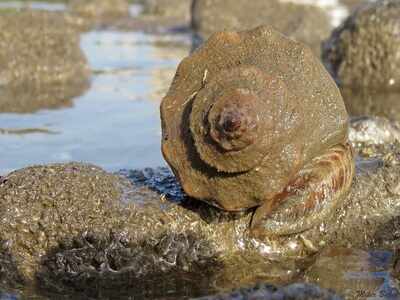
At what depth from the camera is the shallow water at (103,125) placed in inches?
237

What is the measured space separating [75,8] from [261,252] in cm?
1529

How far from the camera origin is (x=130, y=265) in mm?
3938

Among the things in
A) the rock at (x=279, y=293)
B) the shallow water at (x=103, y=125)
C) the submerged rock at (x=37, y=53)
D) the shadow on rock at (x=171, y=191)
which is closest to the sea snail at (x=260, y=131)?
the shadow on rock at (x=171, y=191)

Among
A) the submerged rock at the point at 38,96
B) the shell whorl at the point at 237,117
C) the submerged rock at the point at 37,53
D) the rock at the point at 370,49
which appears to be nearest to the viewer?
the shell whorl at the point at 237,117

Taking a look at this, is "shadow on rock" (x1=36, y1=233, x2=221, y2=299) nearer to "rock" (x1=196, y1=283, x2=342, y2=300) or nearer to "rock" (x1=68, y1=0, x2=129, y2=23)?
"rock" (x1=196, y1=283, x2=342, y2=300)

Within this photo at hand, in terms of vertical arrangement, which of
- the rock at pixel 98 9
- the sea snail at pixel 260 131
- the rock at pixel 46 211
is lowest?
the rock at pixel 98 9

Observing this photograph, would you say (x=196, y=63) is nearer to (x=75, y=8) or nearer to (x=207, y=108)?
(x=207, y=108)

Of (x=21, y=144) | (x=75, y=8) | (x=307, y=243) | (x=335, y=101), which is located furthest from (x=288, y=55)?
(x=75, y=8)

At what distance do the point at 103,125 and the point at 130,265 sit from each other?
3.25m

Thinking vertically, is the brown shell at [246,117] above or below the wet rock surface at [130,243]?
above

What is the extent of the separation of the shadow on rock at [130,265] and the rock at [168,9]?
1484 centimetres

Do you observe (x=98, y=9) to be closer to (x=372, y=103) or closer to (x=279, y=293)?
(x=372, y=103)

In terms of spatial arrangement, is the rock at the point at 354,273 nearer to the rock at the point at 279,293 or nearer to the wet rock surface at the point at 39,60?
A: the rock at the point at 279,293

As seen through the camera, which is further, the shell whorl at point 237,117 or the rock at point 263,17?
the rock at point 263,17
